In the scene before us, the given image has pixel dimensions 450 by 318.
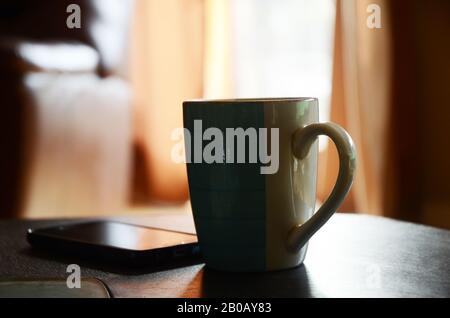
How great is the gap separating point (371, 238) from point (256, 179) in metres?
0.16

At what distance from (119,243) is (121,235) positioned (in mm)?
36

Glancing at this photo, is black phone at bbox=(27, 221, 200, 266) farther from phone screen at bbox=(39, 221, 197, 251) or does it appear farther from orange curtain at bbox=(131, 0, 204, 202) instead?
orange curtain at bbox=(131, 0, 204, 202)

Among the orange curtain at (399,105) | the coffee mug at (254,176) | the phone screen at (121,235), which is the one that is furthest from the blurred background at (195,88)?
the coffee mug at (254,176)

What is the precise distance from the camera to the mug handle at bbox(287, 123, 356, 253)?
0.47m

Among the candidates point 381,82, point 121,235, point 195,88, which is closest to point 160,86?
point 195,88

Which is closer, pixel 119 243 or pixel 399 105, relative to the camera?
pixel 119 243

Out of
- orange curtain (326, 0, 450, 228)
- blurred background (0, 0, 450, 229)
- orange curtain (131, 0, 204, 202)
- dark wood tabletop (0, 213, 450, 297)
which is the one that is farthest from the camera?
orange curtain (131, 0, 204, 202)

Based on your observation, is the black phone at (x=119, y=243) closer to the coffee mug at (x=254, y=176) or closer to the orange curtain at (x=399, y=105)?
the coffee mug at (x=254, y=176)

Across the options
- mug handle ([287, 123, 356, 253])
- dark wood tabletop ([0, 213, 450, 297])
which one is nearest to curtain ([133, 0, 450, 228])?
dark wood tabletop ([0, 213, 450, 297])

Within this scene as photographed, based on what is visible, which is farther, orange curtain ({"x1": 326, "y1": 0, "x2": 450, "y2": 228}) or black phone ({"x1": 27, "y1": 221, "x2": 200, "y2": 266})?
orange curtain ({"x1": 326, "y1": 0, "x2": 450, "y2": 228})

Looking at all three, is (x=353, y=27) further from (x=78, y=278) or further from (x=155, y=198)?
(x=78, y=278)

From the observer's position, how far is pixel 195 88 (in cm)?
222

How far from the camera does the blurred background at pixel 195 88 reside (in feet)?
5.95

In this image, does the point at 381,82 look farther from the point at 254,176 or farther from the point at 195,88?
the point at 254,176
